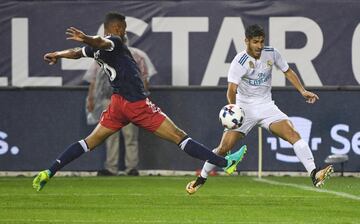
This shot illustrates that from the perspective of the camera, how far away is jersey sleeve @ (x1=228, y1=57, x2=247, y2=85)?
14297 millimetres

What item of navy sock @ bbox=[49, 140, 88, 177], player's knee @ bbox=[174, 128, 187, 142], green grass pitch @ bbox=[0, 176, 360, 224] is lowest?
green grass pitch @ bbox=[0, 176, 360, 224]

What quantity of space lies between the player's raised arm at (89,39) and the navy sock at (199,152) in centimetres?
146

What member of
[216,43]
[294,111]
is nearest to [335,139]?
[294,111]

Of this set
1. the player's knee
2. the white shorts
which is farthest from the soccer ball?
the player's knee

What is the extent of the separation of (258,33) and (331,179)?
16.9 feet

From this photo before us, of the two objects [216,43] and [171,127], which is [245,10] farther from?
[171,127]

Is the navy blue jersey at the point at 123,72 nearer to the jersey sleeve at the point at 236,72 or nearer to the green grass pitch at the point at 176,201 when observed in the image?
the jersey sleeve at the point at 236,72

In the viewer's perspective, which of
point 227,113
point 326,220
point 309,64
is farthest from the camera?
point 309,64

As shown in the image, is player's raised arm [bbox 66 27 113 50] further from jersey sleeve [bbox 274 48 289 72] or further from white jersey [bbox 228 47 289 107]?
jersey sleeve [bbox 274 48 289 72]

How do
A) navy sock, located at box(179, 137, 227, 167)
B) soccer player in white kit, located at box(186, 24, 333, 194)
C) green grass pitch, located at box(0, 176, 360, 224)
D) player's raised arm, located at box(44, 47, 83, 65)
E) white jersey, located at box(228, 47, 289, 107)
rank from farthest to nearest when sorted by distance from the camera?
white jersey, located at box(228, 47, 289, 107) < soccer player in white kit, located at box(186, 24, 333, 194) < navy sock, located at box(179, 137, 227, 167) < player's raised arm, located at box(44, 47, 83, 65) < green grass pitch, located at box(0, 176, 360, 224)

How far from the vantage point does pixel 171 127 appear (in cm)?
1385

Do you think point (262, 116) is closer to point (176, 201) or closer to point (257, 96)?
point (257, 96)

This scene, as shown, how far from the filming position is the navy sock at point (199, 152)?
13828 millimetres

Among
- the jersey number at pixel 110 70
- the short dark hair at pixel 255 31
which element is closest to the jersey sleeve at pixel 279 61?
the short dark hair at pixel 255 31
